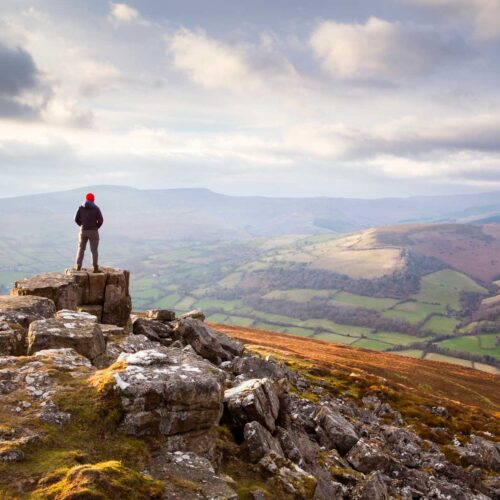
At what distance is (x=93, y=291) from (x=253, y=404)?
17.4m

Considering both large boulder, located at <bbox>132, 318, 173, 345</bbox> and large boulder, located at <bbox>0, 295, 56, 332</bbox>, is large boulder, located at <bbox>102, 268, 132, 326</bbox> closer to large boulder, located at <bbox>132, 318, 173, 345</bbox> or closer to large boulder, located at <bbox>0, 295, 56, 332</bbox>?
large boulder, located at <bbox>132, 318, 173, 345</bbox>

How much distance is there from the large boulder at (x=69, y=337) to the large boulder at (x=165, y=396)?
338 cm

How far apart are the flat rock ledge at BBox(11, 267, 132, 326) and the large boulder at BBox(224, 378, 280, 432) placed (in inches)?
553

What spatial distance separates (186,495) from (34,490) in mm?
4061

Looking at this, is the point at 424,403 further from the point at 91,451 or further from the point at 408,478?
the point at 91,451

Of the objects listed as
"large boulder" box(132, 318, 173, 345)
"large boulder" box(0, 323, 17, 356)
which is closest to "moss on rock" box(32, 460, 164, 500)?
"large boulder" box(0, 323, 17, 356)

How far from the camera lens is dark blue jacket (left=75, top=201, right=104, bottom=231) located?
102 feet

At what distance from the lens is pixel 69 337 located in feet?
62.2

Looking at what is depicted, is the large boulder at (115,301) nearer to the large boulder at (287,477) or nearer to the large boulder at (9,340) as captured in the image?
the large boulder at (9,340)

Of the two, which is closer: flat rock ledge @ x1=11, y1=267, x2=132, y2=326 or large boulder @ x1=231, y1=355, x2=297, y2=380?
flat rock ledge @ x1=11, y1=267, x2=132, y2=326

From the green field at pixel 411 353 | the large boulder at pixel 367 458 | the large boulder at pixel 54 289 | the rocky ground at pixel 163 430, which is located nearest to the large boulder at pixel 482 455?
the rocky ground at pixel 163 430

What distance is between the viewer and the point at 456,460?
30828 mm

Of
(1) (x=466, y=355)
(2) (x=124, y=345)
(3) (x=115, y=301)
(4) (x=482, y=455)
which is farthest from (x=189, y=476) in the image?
(1) (x=466, y=355)

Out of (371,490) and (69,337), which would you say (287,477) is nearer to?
(371,490)
